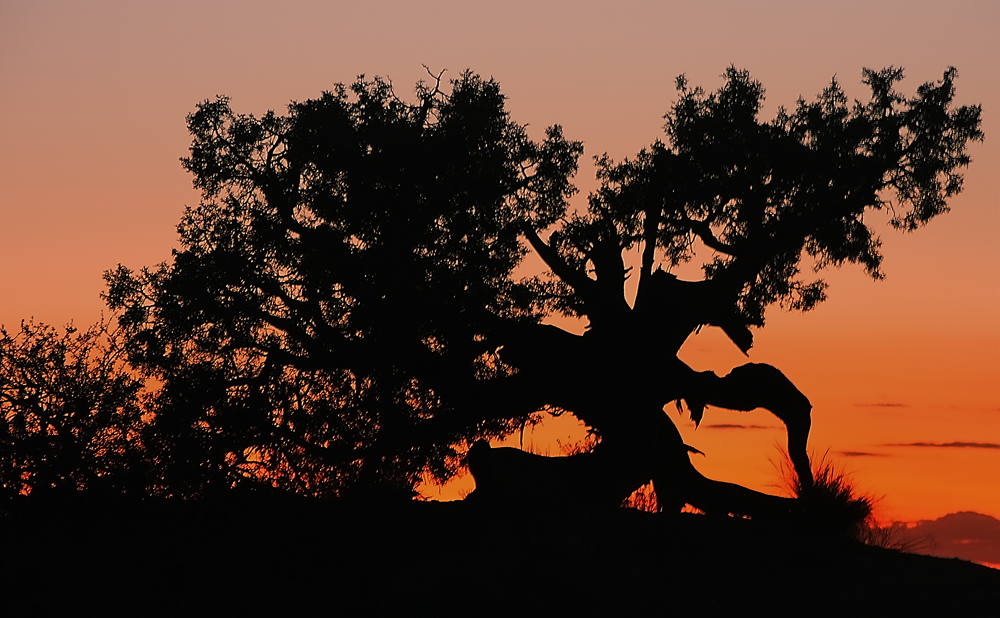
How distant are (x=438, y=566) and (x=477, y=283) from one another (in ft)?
19.2

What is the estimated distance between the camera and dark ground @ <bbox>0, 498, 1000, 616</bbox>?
14.0 metres

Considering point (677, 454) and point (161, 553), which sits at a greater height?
point (677, 454)

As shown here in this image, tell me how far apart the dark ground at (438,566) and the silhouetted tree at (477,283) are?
1.28 m

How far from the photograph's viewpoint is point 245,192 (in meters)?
19.6

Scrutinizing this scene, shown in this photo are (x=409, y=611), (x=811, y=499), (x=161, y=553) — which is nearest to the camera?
(x=409, y=611)

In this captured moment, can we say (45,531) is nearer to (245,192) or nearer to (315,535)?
(315,535)

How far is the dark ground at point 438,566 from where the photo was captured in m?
14.0

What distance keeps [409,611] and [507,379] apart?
6138 millimetres

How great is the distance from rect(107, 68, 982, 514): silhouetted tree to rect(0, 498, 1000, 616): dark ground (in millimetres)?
1281

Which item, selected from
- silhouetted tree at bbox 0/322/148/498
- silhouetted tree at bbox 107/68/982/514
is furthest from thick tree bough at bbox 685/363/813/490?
silhouetted tree at bbox 0/322/148/498

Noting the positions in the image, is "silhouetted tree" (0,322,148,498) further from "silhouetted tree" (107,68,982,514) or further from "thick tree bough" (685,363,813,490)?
"thick tree bough" (685,363,813,490)

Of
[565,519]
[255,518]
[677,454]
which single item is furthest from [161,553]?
[677,454]

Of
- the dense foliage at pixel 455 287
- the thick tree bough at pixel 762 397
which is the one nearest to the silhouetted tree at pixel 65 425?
the dense foliage at pixel 455 287

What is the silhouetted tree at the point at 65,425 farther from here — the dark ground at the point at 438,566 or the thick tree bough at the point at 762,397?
the thick tree bough at the point at 762,397
